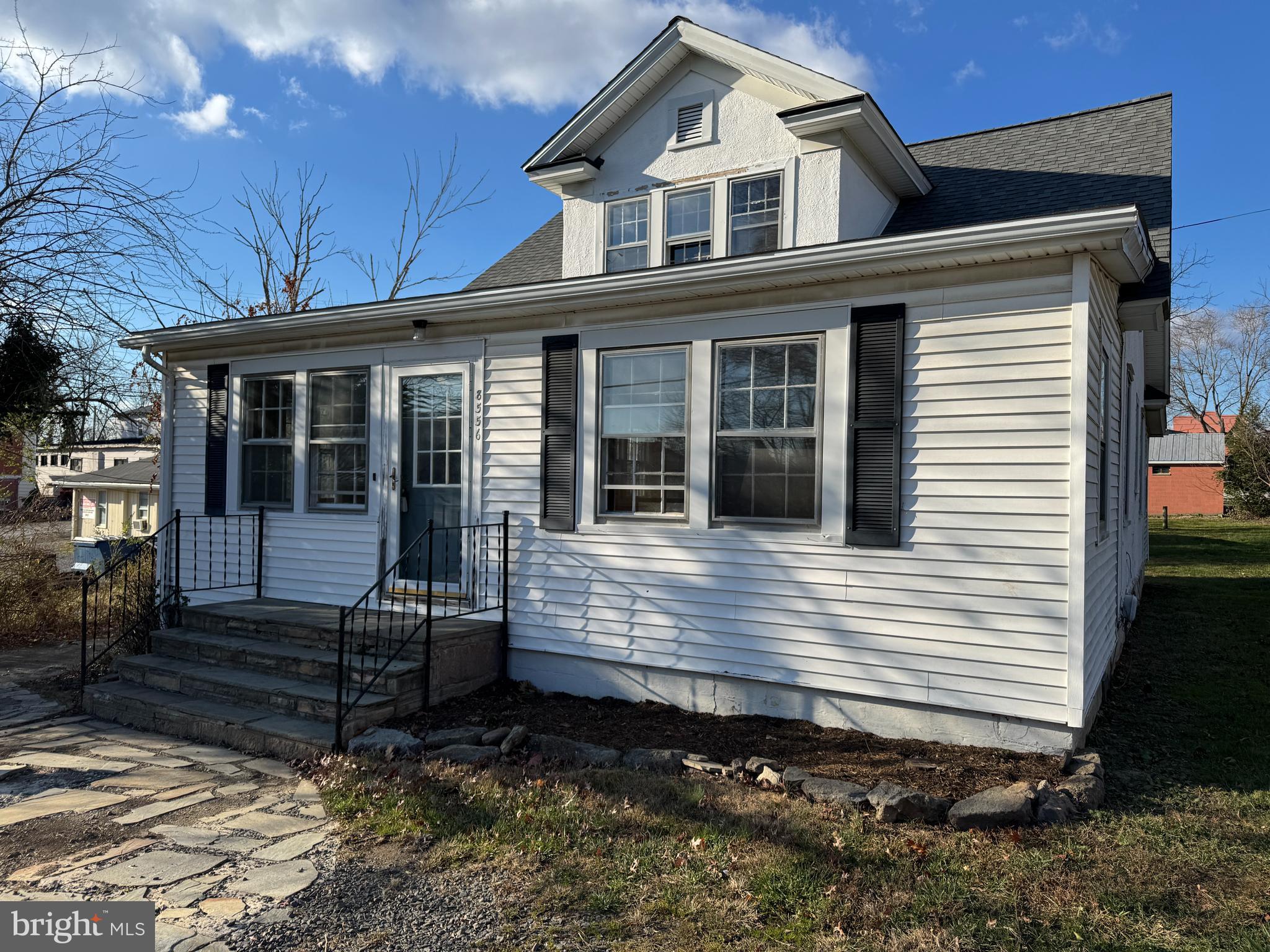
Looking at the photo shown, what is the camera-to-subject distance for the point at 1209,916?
2879 millimetres

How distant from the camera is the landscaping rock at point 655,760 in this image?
442 cm

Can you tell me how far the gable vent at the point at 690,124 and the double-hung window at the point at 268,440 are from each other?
424 cm

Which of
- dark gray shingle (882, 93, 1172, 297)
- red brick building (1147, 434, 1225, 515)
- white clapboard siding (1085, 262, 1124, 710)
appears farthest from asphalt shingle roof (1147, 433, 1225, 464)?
white clapboard siding (1085, 262, 1124, 710)

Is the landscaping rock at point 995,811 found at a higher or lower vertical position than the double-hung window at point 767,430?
lower

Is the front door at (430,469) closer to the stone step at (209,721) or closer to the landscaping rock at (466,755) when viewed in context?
the stone step at (209,721)

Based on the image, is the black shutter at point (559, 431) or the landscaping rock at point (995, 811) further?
the black shutter at point (559, 431)

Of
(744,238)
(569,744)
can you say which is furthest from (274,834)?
(744,238)

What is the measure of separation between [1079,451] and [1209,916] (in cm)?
234

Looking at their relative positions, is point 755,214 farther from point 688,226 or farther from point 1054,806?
point 1054,806

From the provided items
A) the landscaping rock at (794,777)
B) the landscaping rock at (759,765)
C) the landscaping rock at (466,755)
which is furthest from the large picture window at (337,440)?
the landscaping rock at (794,777)

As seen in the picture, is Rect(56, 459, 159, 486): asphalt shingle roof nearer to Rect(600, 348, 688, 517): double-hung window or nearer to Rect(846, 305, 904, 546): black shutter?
Rect(600, 348, 688, 517): double-hung window

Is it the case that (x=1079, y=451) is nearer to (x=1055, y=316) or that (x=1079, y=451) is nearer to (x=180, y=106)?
(x=1055, y=316)

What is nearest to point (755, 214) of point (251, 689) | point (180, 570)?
point (251, 689)

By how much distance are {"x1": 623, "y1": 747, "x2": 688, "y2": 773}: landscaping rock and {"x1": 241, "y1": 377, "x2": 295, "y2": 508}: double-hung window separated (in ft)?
15.1
